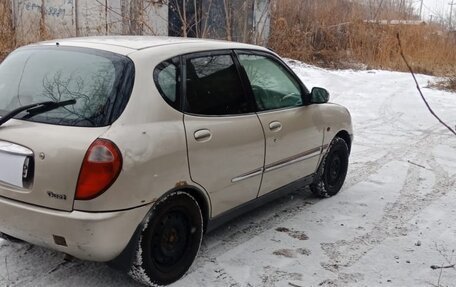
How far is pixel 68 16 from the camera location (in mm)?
12117

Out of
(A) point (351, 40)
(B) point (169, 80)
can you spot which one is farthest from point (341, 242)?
(A) point (351, 40)

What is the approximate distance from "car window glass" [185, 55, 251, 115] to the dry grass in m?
13.2

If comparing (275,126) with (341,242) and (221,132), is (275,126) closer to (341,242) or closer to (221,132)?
(221,132)

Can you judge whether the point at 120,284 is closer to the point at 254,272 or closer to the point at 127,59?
the point at 254,272

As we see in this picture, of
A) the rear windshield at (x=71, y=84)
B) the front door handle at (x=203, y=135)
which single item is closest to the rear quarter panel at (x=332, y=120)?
A: the front door handle at (x=203, y=135)

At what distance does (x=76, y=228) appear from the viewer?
269 cm

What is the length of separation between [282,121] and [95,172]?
1897 millimetres

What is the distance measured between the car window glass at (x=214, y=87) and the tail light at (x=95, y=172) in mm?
741

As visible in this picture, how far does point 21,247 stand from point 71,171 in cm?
132

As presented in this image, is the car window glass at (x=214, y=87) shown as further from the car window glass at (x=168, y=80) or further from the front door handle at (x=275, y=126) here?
the front door handle at (x=275, y=126)

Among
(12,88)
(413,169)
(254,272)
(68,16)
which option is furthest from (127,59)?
(68,16)

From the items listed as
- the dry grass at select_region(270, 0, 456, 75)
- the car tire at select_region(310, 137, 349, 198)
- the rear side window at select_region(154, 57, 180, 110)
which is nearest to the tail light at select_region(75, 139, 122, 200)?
the rear side window at select_region(154, 57, 180, 110)

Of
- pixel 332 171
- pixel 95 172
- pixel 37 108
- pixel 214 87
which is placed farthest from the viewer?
pixel 332 171

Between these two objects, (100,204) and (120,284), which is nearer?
(100,204)
